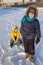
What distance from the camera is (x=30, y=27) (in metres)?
5.93

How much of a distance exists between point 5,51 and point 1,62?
119 centimetres

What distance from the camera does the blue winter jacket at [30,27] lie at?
5.88m

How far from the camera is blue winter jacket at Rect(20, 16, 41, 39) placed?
5.88 meters

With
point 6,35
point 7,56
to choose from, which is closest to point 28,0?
point 6,35

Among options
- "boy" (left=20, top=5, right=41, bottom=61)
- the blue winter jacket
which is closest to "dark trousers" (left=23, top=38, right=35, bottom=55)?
"boy" (left=20, top=5, right=41, bottom=61)

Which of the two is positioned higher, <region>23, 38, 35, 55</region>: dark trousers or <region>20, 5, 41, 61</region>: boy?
<region>20, 5, 41, 61</region>: boy

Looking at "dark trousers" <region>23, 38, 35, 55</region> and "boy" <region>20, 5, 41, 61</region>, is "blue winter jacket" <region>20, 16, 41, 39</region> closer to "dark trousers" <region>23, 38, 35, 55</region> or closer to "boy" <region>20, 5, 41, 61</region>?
"boy" <region>20, 5, 41, 61</region>

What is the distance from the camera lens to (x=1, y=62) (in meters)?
6.04

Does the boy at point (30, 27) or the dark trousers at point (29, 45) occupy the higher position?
the boy at point (30, 27)

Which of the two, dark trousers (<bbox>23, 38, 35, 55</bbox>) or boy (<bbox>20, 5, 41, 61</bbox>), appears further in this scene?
dark trousers (<bbox>23, 38, 35, 55</bbox>)

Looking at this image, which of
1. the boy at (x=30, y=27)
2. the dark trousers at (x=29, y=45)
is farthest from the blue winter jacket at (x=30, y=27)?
the dark trousers at (x=29, y=45)

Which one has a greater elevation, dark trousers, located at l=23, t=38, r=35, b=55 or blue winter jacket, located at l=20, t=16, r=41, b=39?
blue winter jacket, located at l=20, t=16, r=41, b=39

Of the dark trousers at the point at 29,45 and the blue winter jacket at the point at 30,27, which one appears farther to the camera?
the dark trousers at the point at 29,45

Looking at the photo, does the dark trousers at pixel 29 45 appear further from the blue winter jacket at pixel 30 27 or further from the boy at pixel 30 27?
the blue winter jacket at pixel 30 27
